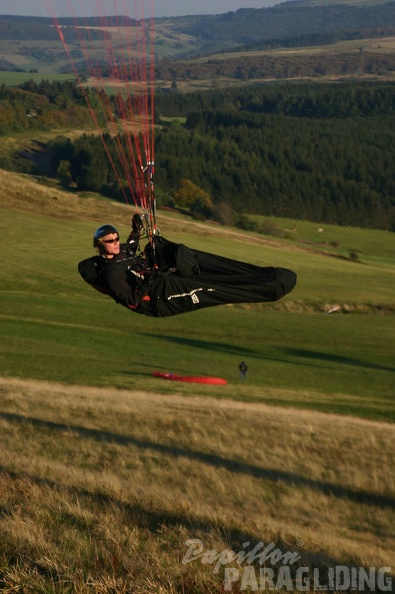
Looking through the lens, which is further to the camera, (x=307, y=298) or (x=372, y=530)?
(x=307, y=298)

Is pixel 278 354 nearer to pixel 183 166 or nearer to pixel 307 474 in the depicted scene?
pixel 307 474

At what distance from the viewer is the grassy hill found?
9367 mm

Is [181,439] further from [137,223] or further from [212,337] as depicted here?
[212,337]

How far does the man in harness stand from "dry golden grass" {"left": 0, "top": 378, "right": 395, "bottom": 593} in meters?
3.56

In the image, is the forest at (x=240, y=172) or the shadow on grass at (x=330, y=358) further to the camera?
the forest at (x=240, y=172)

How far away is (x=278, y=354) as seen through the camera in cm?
3928

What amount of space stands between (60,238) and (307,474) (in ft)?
167

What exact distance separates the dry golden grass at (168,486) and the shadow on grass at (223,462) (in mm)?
56

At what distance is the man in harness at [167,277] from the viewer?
43.7ft

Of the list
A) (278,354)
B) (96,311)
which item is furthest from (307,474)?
(96,311)

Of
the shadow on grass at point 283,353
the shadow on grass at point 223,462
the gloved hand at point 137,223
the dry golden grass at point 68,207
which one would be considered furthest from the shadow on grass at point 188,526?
the dry golden grass at point 68,207

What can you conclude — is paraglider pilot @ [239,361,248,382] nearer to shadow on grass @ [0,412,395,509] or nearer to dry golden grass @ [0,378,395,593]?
dry golden grass @ [0,378,395,593]

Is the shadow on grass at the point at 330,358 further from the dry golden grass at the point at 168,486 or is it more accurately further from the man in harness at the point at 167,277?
the man in harness at the point at 167,277

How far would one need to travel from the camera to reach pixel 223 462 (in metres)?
20.0
